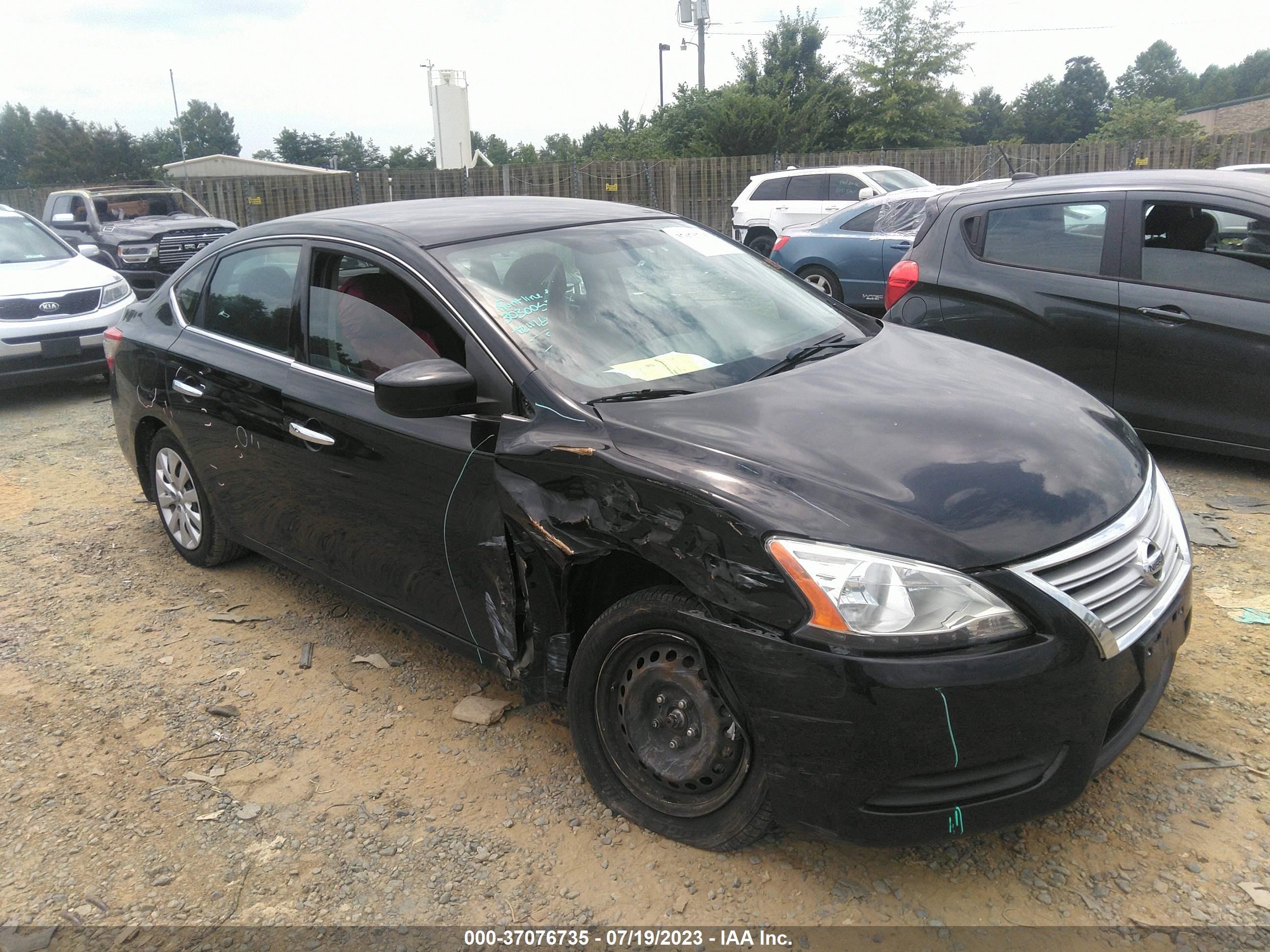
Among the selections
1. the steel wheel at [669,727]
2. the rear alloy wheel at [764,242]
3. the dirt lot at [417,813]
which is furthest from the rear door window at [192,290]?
the rear alloy wheel at [764,242]

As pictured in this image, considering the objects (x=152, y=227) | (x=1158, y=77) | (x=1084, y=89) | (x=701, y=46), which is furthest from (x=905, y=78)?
(x=1158, y=77)

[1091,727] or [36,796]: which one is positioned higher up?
[1091,727]

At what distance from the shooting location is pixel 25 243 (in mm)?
9969

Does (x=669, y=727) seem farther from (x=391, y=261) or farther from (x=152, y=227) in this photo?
(x=152, y=227)

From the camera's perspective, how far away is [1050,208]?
568cm

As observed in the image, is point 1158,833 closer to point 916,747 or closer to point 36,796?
point 916,747

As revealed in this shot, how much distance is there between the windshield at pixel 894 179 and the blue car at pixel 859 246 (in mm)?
4875

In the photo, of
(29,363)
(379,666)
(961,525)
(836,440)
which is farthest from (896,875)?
(29,363)

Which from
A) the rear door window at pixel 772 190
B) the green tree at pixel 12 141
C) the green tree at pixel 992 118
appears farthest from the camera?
the green tree at pixel 12 141

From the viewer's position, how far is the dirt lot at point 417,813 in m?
2.50

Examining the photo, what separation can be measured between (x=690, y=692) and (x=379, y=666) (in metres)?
1.76

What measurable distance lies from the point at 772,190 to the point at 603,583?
15.1 m

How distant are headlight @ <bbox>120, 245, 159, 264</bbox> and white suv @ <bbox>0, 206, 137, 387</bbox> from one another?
497 cm

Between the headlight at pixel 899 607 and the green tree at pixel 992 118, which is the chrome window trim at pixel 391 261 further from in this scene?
the green tree at pixel 992 118
